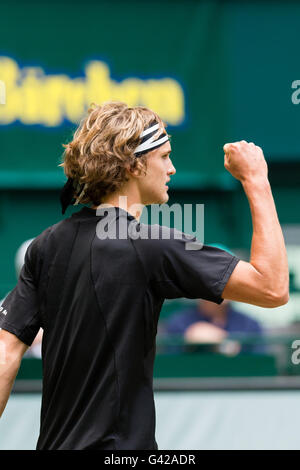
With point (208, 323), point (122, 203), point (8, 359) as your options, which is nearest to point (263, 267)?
point (122, 203)

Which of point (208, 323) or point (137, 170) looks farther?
point (208, 323)

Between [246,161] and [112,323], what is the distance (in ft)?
1.83

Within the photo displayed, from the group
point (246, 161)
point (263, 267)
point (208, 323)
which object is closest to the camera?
point (263, 267)

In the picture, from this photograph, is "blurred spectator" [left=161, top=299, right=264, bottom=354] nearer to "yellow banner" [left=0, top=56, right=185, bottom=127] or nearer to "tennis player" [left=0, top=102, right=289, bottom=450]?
"tennis player" [left=0, top=102, right=289, bottom=450]

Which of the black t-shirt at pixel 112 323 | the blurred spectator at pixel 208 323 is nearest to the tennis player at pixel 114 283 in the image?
the black t-shirt at pixel 112 323

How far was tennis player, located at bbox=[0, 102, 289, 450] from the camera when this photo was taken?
1840mm

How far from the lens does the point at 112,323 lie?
1869 mm

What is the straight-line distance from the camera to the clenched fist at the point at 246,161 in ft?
6.35

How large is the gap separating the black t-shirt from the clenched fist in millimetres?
231

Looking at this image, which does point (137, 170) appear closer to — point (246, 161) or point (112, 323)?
point (246, 161)

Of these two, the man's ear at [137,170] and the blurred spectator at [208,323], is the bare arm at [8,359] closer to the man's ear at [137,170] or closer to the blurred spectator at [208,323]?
the man's ear at [137,170]

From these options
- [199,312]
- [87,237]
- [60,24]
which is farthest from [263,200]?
[60,24]

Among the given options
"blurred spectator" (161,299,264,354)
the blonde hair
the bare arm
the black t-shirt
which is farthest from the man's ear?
"blurred spectator" (161,299,264,354)

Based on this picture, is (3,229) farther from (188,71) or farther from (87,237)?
(87,237)
